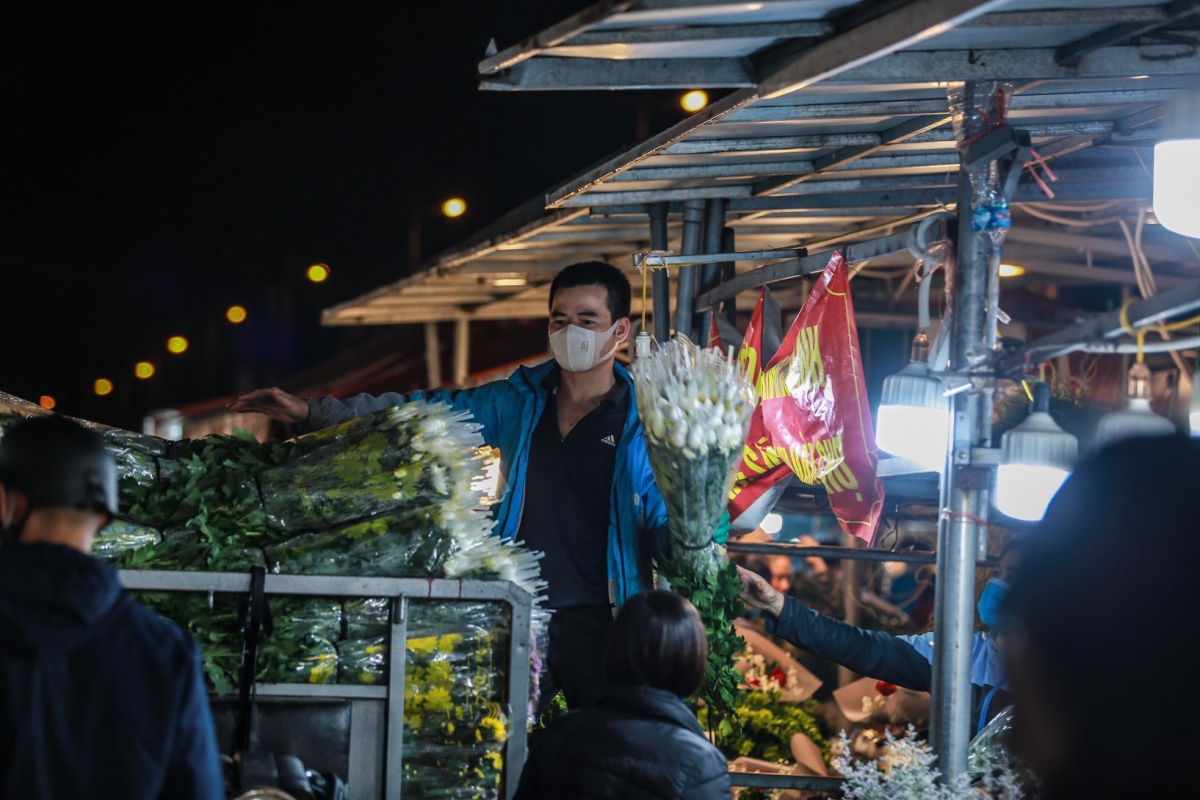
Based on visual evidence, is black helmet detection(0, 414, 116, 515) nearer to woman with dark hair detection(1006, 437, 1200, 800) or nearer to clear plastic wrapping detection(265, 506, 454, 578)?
clear plastic wrapping detection(265, 506, 454, 578)

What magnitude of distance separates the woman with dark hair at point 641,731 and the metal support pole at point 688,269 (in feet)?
9.10

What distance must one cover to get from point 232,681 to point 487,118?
17.4m

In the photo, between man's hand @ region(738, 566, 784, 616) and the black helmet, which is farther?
man's hand @ region(738, 566, 784, 616)

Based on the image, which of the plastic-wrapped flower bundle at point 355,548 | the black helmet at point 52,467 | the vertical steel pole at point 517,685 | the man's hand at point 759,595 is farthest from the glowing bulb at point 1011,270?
the black helmet at point 52,467

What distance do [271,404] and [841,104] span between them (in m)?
2.34

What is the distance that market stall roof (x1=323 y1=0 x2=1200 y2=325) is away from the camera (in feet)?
11.3

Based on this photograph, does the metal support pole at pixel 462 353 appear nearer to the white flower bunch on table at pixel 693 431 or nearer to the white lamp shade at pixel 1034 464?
the white flower bunch on table at pixel 693 431

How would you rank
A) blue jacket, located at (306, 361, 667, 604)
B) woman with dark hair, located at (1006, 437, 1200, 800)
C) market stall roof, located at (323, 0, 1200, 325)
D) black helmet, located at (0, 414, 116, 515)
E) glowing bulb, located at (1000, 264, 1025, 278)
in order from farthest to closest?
glowing bulb, located at (1000, 264, 1025, 278)
blue jacket, located at (306, 361, 667, 604)
market stall roof, located at (323, 0, 1200, 325)
black helmet, located at (0, 414, 116, 515)
woman with dark hair, located at (1006, 437, 1200, 800)

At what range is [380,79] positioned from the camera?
20.5 m

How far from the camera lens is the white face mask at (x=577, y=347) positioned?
4.41 metres

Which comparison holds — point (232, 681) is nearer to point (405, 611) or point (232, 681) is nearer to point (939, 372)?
point (405, 611)

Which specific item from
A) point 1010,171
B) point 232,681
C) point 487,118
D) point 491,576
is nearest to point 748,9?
point 1010,171

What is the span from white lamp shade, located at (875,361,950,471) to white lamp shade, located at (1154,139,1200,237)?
3.14 feet

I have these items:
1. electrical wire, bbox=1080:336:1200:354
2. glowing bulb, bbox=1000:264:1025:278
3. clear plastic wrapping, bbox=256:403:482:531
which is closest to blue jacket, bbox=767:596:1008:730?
clear plastic wrapping, bbox=256:403:482:531
